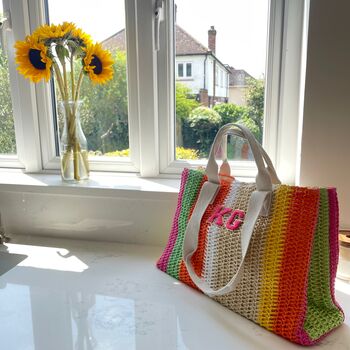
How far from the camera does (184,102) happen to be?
1242 millimetres

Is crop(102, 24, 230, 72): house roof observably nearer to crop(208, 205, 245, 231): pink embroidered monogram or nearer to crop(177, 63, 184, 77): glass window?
crop(177, 63, 184, 77): glass window

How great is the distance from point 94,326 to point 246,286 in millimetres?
308

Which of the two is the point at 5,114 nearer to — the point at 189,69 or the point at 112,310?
the point at 189,69

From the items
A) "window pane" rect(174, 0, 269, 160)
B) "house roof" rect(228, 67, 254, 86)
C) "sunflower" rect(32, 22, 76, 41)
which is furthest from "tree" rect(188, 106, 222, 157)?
"sunflower" rect(32, 22, 76, 41)

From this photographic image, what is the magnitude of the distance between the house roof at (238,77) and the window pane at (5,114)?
0.76m

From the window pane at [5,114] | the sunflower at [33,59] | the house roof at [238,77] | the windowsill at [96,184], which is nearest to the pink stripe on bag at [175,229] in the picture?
the windowsill at [96,184]

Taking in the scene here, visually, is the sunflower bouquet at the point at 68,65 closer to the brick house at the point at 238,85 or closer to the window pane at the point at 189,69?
the window pane at the point at 189,69

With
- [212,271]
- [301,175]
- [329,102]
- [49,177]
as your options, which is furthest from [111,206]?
[329,102]

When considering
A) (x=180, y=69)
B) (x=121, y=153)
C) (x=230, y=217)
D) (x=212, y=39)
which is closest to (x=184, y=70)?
(x=180, y=69)

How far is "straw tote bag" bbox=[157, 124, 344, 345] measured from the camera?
710 millimetres

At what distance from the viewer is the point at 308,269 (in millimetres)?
706

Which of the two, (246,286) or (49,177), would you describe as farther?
(49,177)

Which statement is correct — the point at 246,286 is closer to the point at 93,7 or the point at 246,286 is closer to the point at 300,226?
the point at 300,226

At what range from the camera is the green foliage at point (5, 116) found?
4.43 feet
